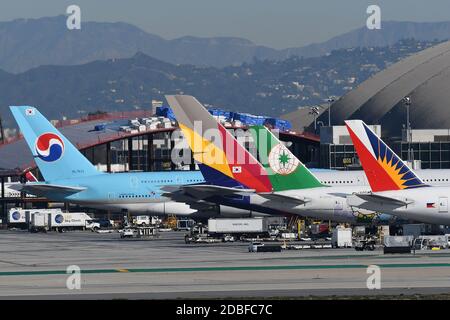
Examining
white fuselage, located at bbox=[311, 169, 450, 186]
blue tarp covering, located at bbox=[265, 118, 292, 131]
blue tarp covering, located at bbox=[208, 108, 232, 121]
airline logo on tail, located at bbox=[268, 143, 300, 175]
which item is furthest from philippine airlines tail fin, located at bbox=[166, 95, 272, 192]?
blue tarp covering, located at bbox=[265, 118, 292, 131]

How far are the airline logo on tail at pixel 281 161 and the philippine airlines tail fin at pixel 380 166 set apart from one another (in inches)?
341

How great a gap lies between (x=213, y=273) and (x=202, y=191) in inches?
1429

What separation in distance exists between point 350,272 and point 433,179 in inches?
1798

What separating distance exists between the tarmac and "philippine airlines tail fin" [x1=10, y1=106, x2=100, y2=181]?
31274 mm

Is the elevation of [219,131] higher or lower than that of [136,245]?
higher

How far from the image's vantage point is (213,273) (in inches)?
2426

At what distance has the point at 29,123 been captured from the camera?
121125 millimetres

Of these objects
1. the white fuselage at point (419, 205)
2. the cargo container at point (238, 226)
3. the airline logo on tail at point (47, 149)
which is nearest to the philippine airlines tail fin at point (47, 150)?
the airline logo on tail at point (47, 149)

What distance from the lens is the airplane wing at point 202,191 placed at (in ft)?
308

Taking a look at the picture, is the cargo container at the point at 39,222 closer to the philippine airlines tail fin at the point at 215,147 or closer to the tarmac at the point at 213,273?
the philippine airlines tail fin at the point at 215,147
